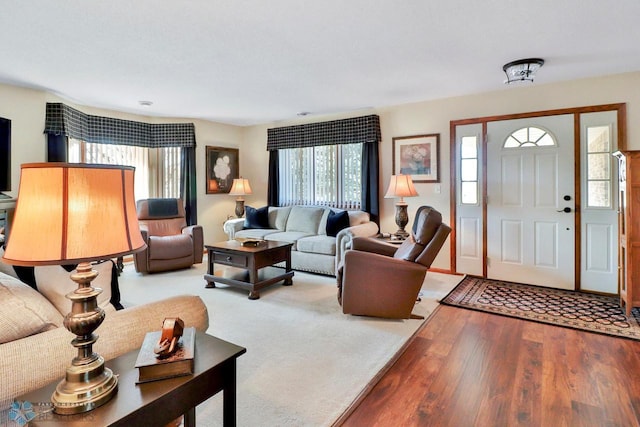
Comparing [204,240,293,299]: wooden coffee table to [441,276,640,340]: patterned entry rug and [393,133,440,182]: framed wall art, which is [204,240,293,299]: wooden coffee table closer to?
[441,276,640,340]: patterned entry rug

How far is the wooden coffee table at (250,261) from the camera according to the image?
3648mm

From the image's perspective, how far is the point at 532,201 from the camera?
402 cm

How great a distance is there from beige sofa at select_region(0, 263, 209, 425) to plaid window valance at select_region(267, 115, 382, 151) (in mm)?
4082

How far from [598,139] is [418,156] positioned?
191 centimetres

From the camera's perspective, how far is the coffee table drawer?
147 inches

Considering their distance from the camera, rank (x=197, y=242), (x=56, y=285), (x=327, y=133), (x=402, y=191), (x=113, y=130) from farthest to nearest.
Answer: (x=327, y=133), (x=113, y=130), (x=197, y=242), (x=402, y=191), (x=56, y=285)

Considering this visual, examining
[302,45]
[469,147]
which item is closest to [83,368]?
[302,45]

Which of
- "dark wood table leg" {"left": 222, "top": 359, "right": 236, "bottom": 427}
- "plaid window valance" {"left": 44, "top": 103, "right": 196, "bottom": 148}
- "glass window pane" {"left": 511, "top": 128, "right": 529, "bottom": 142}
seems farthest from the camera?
"plaid window valance" {"left": 44, "top": 103, "right": 196, "bottom": 148}

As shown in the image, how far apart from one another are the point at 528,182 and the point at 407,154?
1.50m

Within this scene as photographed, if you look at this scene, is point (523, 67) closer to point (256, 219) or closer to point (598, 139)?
point (598, 139)

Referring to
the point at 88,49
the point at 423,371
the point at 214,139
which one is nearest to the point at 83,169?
the point at 423,371

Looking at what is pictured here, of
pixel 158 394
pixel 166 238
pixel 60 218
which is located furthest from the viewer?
pixel 166 238

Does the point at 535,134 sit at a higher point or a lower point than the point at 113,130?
lower

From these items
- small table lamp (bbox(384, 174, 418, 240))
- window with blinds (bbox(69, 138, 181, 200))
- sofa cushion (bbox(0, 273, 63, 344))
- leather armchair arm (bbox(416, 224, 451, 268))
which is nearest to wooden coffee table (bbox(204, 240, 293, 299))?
small table lamp (bbox(384, 174, 418, 240))
